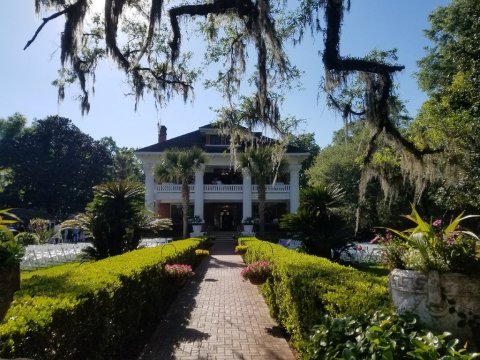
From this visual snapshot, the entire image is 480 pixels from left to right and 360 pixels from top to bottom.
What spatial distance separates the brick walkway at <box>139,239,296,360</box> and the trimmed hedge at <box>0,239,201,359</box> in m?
0.52

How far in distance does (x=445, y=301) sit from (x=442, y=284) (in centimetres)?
12

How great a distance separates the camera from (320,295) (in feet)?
13.5

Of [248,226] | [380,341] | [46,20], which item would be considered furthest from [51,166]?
[380,341]

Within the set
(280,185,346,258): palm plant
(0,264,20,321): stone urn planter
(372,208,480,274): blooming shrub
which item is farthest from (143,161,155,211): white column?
(0,264,20,321): stone urn planter

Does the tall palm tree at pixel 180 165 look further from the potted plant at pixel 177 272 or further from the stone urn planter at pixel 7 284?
the stone urn planter at pixel 7 284

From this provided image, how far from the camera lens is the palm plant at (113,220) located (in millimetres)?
11023

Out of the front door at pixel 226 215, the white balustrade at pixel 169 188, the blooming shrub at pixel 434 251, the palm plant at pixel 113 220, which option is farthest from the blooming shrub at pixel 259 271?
the front door at pixel 226 215

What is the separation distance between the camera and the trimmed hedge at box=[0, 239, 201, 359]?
8.82ft

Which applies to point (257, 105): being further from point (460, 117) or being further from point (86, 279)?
point (460, 117)

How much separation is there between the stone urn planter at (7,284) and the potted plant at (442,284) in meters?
2.69

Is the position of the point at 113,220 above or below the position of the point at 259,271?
above

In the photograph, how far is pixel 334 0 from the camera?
648 centimetres

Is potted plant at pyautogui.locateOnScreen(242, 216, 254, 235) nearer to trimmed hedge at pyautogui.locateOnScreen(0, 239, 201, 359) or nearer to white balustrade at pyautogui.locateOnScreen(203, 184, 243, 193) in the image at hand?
white balustrade at pyautogui.locateOnScreen(203, 184, 243, 193)

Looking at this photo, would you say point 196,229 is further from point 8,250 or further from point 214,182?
point 8,250
